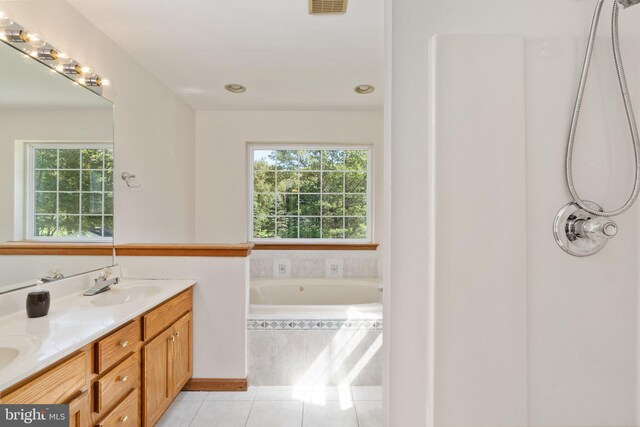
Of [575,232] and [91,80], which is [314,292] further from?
[575,232]

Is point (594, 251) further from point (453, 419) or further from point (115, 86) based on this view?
point (115, 86)

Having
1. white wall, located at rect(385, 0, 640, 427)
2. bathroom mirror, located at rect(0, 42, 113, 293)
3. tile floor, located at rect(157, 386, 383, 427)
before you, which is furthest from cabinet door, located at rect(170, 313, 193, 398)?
white wall, located at rect(385, 0, 640, 427)

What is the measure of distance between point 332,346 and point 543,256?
1665 mm

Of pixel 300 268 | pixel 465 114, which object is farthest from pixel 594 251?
pixel 300 268

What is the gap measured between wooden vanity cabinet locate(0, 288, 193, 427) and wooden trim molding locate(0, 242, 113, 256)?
0.59 meters

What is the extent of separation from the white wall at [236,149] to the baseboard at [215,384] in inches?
63.0

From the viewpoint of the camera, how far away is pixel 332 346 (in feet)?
7.34

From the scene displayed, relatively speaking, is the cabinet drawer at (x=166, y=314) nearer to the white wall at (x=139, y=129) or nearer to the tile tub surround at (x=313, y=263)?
the white wall at (x=139, y=129)

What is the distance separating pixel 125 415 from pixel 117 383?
0.19m

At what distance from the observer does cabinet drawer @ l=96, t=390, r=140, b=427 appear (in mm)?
1332

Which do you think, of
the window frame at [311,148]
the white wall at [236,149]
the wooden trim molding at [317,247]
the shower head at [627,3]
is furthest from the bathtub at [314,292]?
the shower head at [627,3]

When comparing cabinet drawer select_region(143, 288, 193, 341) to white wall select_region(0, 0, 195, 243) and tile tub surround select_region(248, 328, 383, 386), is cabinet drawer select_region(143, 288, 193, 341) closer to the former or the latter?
tile tub surround select_region(248, 328, 383, 386)

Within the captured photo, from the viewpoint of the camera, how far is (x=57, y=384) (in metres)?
1.06

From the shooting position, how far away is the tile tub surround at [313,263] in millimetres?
3480
